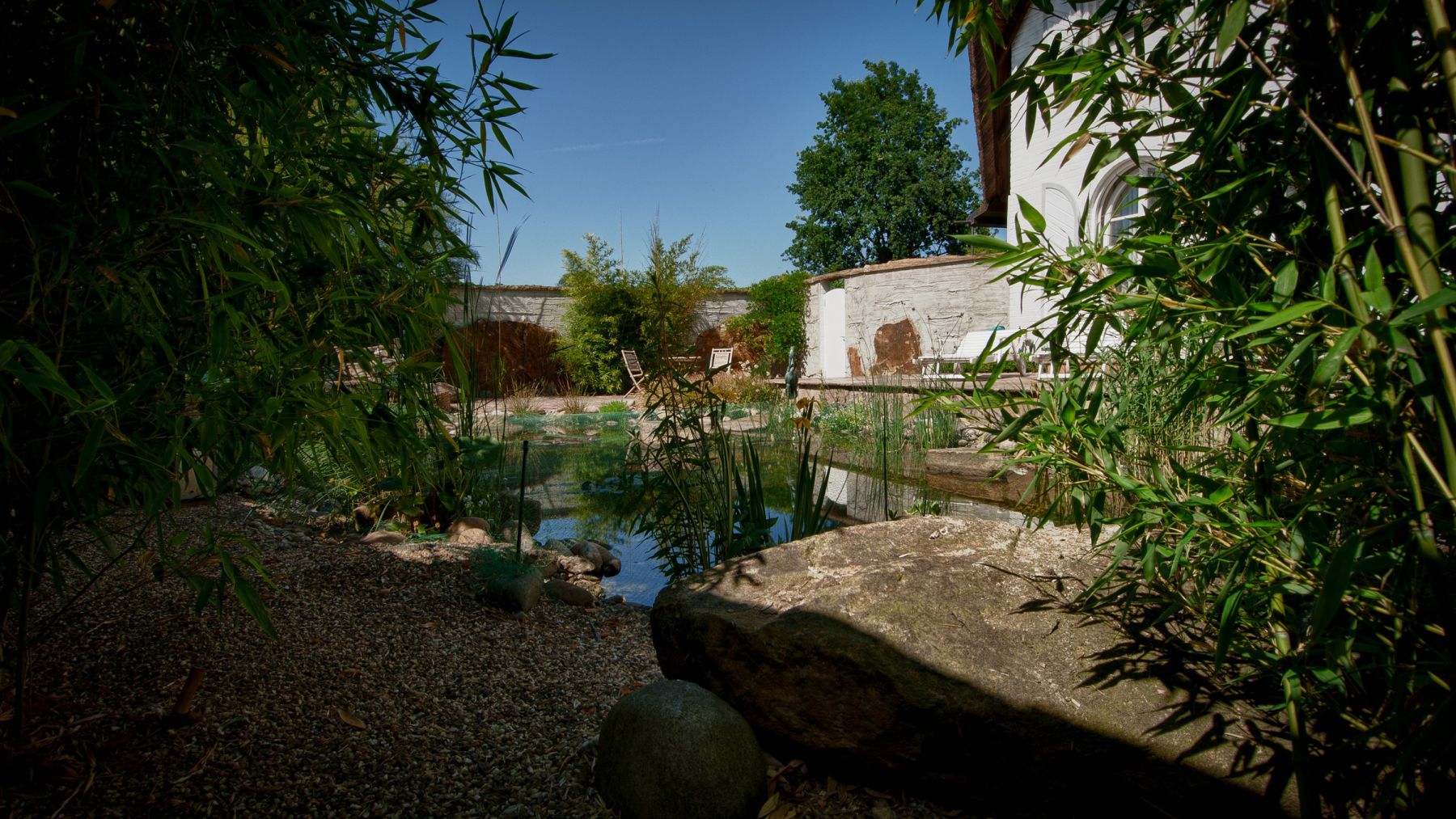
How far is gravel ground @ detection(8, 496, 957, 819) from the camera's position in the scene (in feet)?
5.40

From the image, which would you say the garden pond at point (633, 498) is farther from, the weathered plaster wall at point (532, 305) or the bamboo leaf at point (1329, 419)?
the weathered plaster wall at point (532, 305)

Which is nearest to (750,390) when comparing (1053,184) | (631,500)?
(1053,184)

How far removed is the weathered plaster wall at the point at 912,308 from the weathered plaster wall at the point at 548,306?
374 cm

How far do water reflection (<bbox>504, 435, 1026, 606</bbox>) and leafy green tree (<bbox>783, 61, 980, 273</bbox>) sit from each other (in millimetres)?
21605

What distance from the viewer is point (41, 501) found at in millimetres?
1113

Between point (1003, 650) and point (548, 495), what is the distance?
16.0 ft

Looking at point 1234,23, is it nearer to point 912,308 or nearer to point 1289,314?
point 1289,314

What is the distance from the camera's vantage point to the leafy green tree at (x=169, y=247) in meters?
1.16

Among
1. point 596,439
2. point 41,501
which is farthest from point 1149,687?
point 596,439

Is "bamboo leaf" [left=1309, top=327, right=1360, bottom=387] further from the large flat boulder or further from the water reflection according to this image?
the water reflection

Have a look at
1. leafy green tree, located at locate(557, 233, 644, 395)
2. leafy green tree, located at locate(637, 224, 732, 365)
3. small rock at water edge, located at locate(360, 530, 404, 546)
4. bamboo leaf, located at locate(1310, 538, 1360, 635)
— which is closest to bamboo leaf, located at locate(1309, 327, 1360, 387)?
bamboo leaf, located at locate(1310, 538, 1360, 635)

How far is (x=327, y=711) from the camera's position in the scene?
A: 2020 millimetres

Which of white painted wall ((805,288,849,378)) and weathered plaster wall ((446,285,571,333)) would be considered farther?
weathered plaster wall ((446,285,571,333))

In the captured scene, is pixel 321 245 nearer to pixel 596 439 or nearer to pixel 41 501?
pixel 41 501
